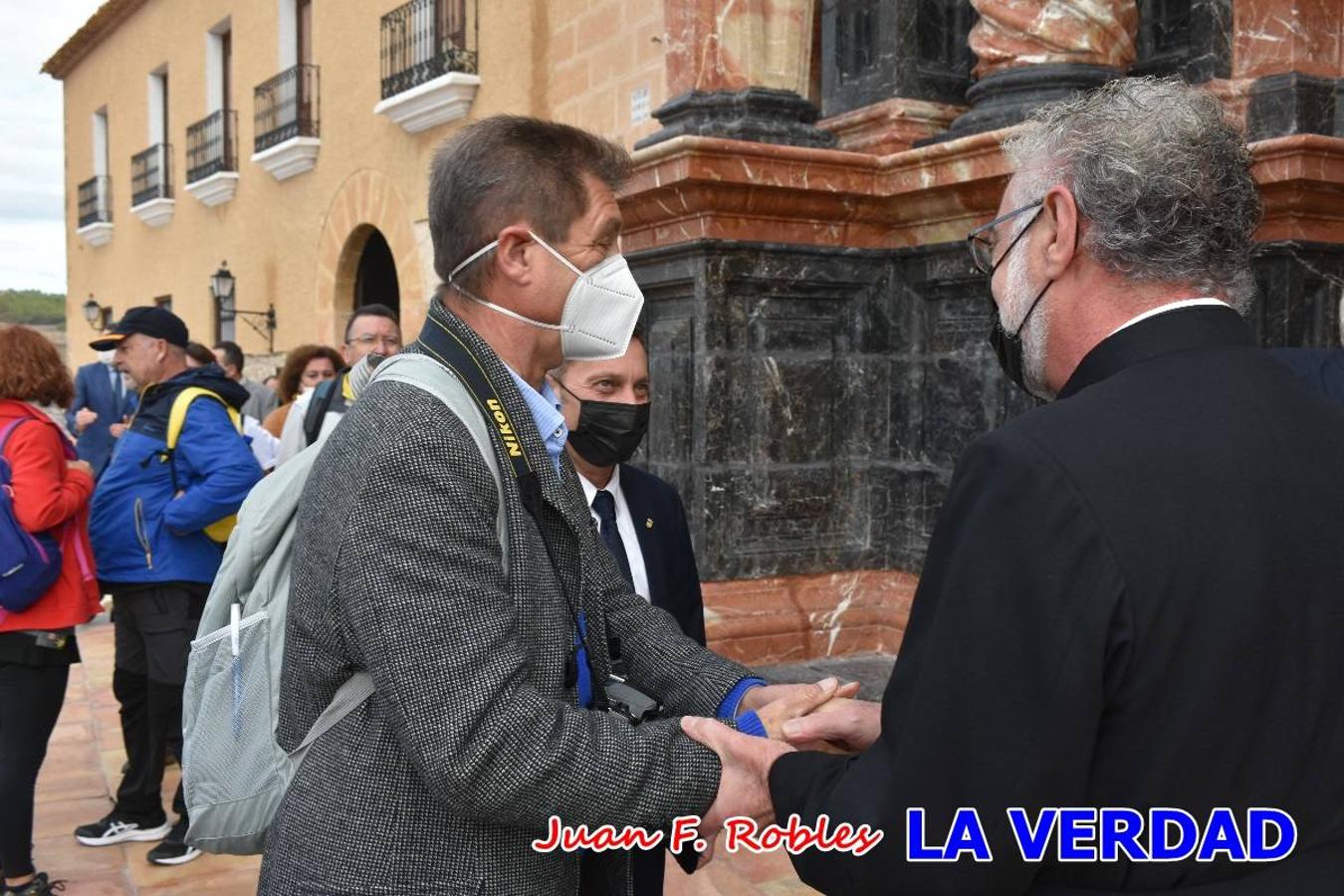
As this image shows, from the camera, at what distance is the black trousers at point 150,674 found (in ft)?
14.1

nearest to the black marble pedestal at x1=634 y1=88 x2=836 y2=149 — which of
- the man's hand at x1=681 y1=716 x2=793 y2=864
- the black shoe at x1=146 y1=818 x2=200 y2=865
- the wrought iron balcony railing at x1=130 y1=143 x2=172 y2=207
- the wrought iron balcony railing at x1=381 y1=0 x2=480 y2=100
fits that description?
the black shoe at x1=146 y1=818 x2=200 y2=865

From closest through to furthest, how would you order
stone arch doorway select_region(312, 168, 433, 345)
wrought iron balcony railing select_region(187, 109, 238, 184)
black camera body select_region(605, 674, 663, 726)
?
black camera body select_region(605, 674, 663, 726), stone arch doorway select_region(312, 168, 433, 345), wrought iron balcony railing select_region(187, 109, 238, 184)

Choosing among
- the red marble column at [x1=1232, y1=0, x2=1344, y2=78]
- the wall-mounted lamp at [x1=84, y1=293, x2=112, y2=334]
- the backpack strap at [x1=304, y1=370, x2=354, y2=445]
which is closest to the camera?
the red marble column at [x1=1232, y1=0, x2=1344, y2=78]

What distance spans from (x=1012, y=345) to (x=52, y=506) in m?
3.07

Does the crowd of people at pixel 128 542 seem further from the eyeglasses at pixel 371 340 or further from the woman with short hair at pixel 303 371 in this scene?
the woman with short hair at pixel 303 371

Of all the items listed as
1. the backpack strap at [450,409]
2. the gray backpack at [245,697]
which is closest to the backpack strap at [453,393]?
the backpack strap at [450,409]

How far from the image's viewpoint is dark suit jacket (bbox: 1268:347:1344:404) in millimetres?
2387

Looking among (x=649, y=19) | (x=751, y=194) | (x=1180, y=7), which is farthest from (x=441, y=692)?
(x=649, y=19)

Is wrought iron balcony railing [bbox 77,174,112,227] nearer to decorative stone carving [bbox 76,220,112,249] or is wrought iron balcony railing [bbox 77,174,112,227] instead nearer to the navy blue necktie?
decorative stone carving [bbox 76,220,112,249]

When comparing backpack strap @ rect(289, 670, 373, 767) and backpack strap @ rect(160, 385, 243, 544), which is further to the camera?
backpack strap @ rect(160, 385, 243, 544)

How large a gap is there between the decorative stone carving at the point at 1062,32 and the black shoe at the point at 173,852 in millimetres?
4195

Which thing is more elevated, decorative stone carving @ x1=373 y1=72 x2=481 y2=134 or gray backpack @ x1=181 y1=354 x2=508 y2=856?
decorative stone carving @ x1=373 y1=72 x2=481 y2=134

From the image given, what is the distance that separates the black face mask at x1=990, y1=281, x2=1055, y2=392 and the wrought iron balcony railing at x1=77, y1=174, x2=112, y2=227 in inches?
908

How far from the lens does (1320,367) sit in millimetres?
2453
